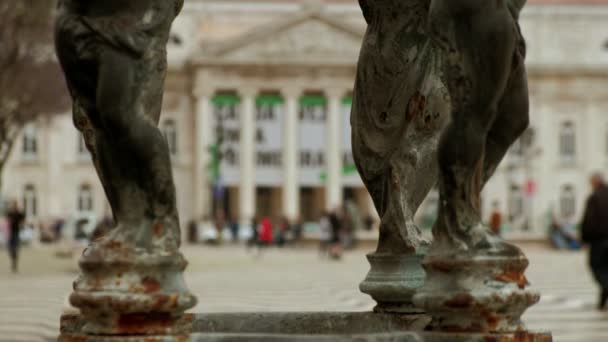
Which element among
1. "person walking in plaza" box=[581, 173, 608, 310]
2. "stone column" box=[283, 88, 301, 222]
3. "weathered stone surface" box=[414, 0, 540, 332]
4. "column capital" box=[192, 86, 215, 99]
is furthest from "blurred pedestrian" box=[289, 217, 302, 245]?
"weathered stone surface" box=[414, 0, 540, 332]

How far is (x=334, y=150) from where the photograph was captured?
221ft

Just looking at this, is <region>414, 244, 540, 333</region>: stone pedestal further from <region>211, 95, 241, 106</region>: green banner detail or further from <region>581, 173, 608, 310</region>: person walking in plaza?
<region>211, 95, 241, 106</region>: green banner detail

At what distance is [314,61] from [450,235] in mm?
65250

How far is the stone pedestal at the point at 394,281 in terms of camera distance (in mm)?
3754

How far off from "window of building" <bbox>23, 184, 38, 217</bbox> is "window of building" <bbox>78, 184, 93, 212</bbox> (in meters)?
2.41

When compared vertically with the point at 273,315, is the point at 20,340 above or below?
below

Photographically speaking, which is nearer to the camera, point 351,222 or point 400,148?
point 400,148

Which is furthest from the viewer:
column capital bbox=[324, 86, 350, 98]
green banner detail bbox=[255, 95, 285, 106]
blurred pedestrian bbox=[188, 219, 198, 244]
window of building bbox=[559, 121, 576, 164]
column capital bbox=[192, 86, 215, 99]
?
window of building bbox=[559, 121, 576, 164]

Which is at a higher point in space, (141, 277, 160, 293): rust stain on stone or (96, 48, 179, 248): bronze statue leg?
(96, 48, 179, 248): bronze statue leg

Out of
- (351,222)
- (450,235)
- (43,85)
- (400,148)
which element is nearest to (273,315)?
(400,148)

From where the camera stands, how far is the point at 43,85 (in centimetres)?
2819

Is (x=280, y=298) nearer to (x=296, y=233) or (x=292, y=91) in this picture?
(x=296, y=233)

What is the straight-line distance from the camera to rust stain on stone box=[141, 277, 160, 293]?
8.68 feet

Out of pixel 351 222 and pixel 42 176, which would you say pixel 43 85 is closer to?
pixel 351 222
